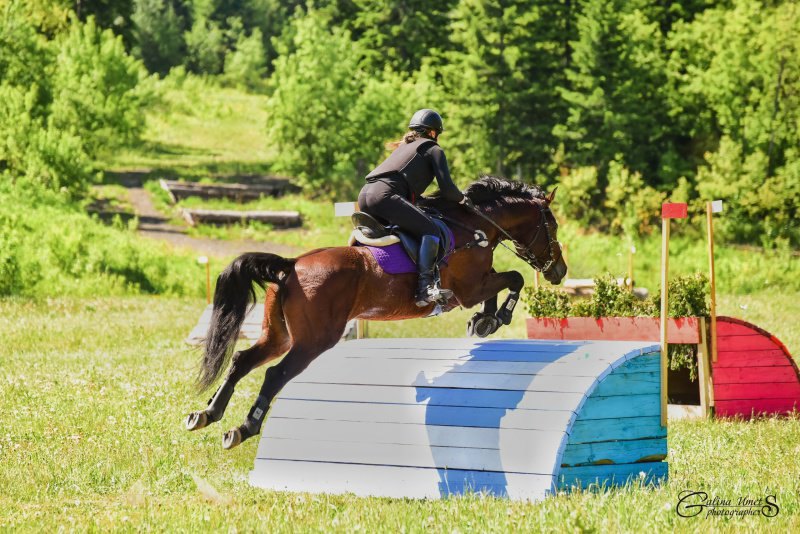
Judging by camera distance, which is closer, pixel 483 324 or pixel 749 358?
pixel 483 324

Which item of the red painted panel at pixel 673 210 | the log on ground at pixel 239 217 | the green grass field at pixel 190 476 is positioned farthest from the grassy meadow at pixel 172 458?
the log on ground at pixel 239 217

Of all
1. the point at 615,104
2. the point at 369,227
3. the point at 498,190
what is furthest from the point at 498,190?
the point at 615,104

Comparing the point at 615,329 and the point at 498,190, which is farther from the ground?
the point at 498,190

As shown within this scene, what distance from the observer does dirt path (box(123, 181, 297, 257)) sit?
3331cm

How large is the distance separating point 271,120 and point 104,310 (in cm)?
2261

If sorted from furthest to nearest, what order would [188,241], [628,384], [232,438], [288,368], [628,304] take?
1. [188,241]
2. [628,304]
3. [288,368]
4. [628,384]
5. [232,438]

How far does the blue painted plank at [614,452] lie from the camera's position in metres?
7.46

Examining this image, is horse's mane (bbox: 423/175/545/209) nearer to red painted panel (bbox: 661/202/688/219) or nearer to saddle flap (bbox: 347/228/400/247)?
saddle flap (bbox: 347/228/400/247)

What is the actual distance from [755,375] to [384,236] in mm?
4911

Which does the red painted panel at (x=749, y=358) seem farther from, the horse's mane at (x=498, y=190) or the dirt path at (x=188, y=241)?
the dirt path at (x=188, y=241)

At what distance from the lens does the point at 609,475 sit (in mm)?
7703

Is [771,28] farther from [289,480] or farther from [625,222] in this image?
[289,480]

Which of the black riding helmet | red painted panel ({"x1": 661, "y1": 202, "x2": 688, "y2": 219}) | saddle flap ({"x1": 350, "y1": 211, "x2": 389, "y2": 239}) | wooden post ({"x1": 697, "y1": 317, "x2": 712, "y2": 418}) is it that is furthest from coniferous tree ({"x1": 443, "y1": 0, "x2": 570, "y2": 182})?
red painted panel ({"x1": 661, "y1": 202, "x2": 688, "y2": 219})

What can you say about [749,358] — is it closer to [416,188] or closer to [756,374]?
[756,374]
